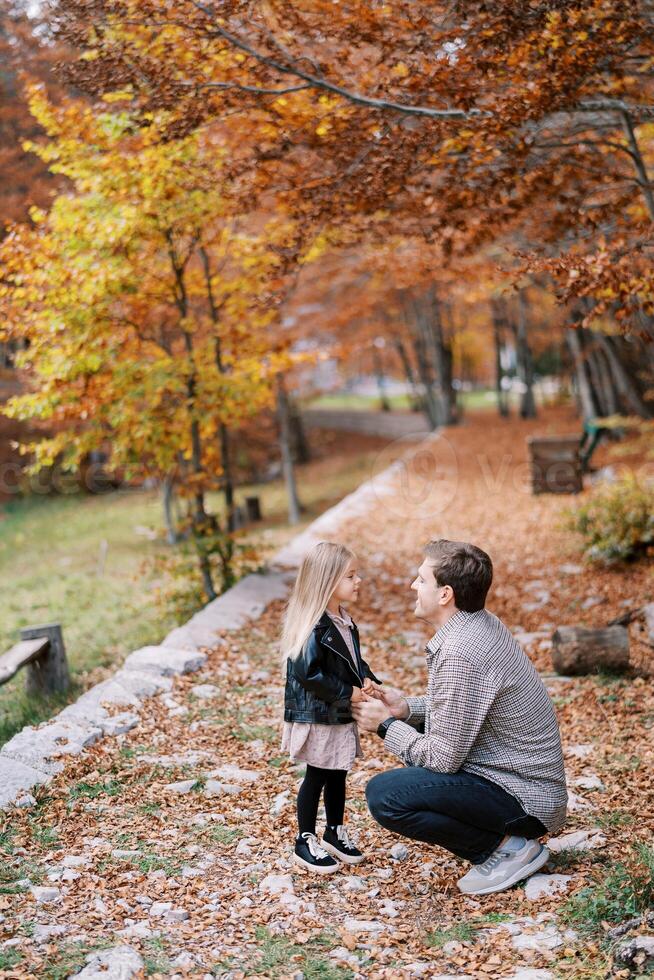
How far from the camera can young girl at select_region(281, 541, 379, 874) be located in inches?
159

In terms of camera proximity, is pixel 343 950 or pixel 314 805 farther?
pixel 314 805

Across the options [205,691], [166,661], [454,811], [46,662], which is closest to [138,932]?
[454,811]

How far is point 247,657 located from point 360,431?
26.8 metres

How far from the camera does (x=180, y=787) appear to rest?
503cm

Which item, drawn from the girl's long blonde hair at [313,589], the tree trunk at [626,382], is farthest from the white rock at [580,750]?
the tree trunk at [626,382]

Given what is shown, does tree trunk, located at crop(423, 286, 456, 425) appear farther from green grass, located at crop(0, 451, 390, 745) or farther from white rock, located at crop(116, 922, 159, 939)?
white rock, located at crop(116, 922, 159, 939)

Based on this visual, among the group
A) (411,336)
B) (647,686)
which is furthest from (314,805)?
(411,336)

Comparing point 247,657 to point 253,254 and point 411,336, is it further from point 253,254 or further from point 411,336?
point 411,336

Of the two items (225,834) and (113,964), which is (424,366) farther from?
(113,964)

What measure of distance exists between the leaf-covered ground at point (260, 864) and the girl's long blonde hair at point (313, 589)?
3.38 ft

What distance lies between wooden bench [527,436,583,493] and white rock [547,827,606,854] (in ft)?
33.3

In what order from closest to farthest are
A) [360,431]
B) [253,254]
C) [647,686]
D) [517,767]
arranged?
[517,767], [647,686], [253,254], [360,431]

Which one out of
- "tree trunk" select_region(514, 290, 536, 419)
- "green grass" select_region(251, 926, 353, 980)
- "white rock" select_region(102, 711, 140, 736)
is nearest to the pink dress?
"green grass" select_region(251, 926, 353, 980)

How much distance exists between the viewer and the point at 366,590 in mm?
9586
